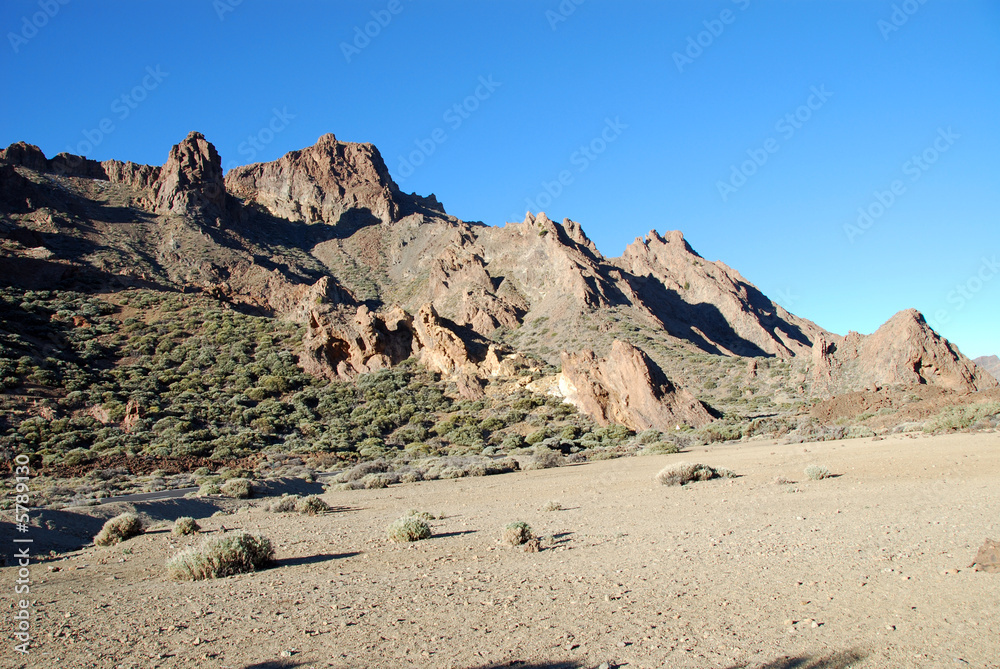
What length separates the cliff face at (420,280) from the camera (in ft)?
110

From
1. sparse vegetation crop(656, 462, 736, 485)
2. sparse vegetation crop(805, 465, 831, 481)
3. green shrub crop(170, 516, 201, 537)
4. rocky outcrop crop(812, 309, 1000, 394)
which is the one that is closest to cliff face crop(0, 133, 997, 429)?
rocky outcrop crop(812, 309, 1000, 394)

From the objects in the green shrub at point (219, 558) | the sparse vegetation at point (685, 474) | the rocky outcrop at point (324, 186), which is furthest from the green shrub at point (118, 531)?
the rocky outcrop at point (324, 186)

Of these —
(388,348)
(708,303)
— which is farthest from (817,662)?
(708,303)

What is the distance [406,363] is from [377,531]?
3191 centimetres

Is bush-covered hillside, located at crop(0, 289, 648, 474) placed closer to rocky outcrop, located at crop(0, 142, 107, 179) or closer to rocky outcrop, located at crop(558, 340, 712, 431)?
rocky outcrop, located at crop(558, 340, 712, 431)

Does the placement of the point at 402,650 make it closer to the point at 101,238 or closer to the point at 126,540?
the point at 126,540

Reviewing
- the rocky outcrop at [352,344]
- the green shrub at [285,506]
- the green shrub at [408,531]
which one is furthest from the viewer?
the rocky outcrop at [352,344]

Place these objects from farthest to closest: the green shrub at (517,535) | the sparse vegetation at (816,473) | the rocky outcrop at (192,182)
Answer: the rocky outcrop at (192,182) < the sparse vegetation at (816,473) < the green shrub at (517,535)

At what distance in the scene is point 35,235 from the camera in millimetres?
53781

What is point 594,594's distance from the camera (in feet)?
18.2

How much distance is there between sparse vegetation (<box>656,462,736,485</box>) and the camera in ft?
43.9

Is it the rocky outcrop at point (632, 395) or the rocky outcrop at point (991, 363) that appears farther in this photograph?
the rocky outcrop at point (991, 363)

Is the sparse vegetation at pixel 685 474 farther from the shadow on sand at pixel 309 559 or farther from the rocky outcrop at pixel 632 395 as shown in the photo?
the rocky outcrop at pixel 632 395

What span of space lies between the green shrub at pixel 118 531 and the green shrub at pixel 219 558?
4.18 m
